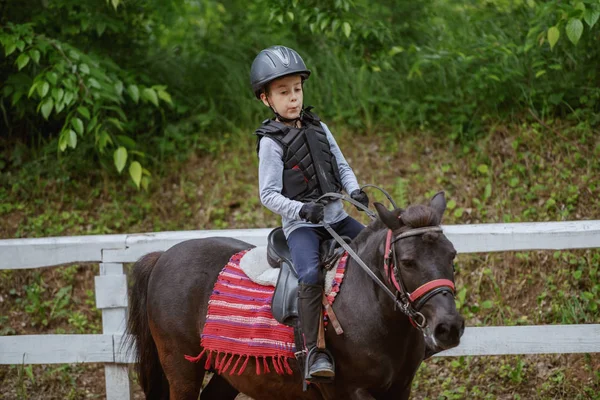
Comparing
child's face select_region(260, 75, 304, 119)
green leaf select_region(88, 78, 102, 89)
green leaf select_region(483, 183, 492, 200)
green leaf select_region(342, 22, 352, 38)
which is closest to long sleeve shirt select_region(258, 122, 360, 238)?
child's face select_region(260, 75, 304, 119)

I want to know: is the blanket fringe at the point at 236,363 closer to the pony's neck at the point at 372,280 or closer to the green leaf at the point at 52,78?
the pony's neck at the point at 372,280

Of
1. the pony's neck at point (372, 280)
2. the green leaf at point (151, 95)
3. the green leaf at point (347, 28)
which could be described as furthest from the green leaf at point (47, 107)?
the pony's neck at point (372, 280)

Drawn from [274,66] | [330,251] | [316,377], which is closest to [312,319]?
[316,377]

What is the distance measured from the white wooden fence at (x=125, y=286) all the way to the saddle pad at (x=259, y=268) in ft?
3.88

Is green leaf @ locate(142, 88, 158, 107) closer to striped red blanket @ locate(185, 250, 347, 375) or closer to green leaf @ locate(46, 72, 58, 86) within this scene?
green leaf @ locate(46, 72, 58, 86)

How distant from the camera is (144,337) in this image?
445 cm

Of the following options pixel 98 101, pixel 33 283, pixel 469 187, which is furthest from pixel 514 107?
pixel 33 283

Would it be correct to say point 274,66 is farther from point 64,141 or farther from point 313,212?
point 64,141

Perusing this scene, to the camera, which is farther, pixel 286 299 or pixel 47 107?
pixel 47 107

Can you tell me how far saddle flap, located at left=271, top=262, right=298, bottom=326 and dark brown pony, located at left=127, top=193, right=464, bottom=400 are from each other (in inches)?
9.3

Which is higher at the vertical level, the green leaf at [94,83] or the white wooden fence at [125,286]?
the green leaf at [94,83]

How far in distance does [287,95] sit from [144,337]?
1.98 m

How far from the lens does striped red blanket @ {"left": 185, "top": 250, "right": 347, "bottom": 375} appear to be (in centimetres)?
365

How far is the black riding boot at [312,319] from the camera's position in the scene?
133 inches
